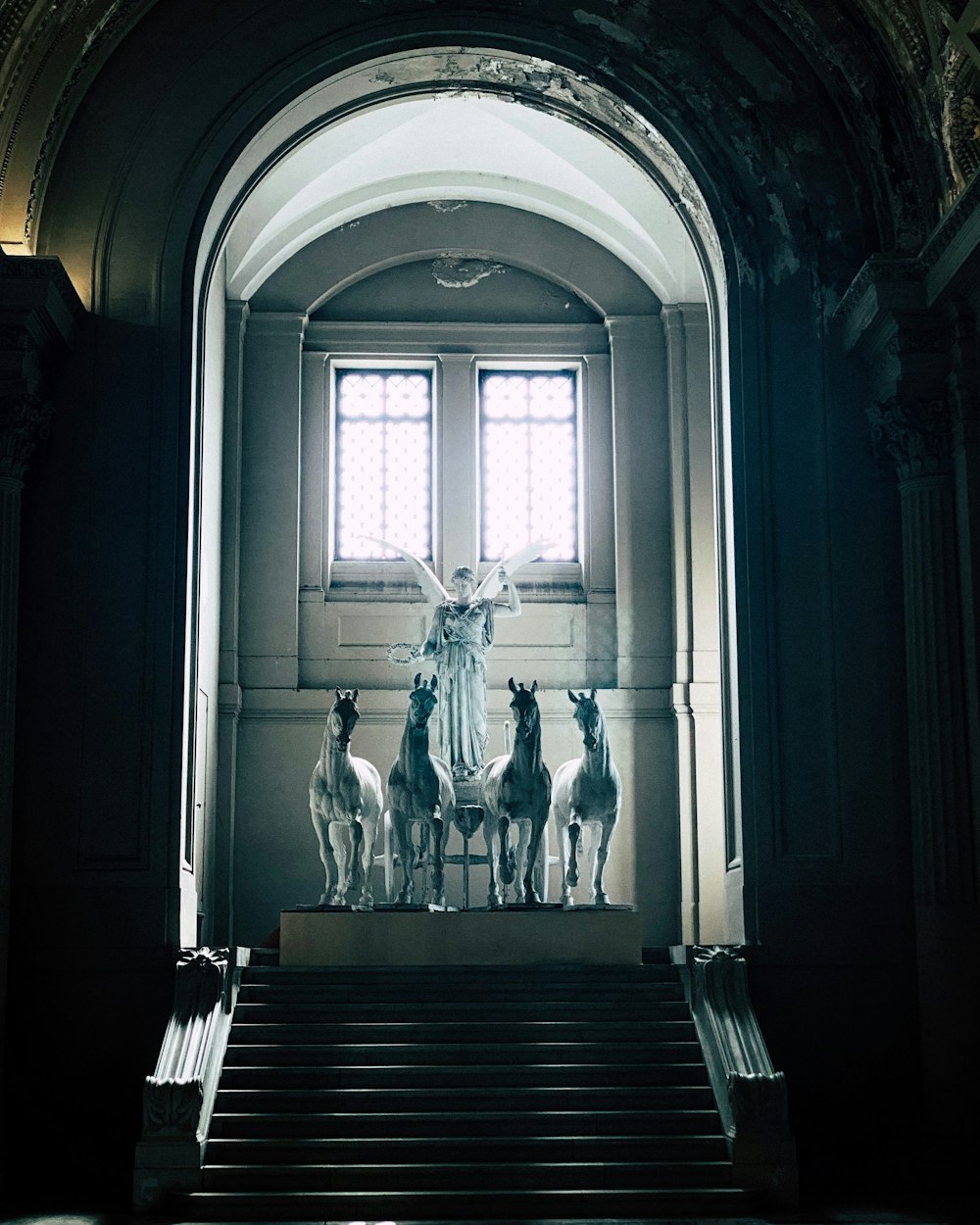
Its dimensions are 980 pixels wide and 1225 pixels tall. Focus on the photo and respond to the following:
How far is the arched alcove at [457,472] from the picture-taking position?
53.5ft

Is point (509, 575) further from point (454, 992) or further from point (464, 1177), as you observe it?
point (464, 1177)

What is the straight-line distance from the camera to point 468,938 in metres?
12.1

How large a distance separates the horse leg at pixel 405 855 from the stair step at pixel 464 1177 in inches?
110

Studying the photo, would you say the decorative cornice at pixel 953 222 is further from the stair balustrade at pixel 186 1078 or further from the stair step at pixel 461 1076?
the stair balustrade at pixel 186 1078

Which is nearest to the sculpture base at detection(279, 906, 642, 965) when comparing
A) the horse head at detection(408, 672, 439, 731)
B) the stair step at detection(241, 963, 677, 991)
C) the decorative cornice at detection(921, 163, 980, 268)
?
the stair step at detection(241, 963, 677, 991)

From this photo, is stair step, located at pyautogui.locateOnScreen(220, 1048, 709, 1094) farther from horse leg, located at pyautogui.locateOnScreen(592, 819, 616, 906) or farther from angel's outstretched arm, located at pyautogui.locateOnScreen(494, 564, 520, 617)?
angel's outstretched arm, located at pyautogui.locateOnScreen(494, 564, 520, 617)

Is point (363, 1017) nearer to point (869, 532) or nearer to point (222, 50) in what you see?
point (869, 532)

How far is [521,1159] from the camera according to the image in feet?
32.9

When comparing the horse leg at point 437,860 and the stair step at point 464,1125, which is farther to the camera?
the horse leg at point 437,860

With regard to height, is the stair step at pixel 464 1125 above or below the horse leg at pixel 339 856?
below

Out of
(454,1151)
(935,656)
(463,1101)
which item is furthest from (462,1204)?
(935,656)

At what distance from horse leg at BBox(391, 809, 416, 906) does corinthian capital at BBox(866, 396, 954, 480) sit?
4.37 meters

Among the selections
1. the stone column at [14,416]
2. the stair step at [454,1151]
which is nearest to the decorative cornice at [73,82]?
the stone column at [14,416]

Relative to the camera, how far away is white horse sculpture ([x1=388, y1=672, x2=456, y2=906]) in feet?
40.9
